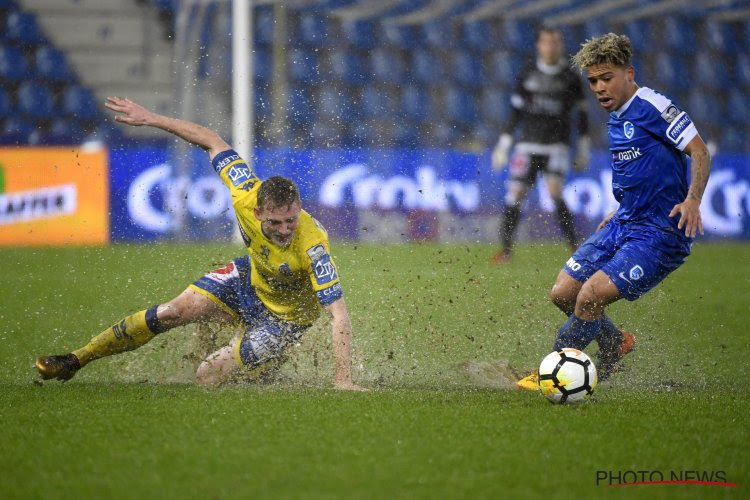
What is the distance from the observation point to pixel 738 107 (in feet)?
61.0

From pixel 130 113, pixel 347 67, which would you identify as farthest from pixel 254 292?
pixel 347 67

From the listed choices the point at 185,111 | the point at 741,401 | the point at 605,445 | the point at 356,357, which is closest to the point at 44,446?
the point at 605,445

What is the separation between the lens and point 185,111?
51.9 feet

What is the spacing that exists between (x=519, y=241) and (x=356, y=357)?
25.7 ft

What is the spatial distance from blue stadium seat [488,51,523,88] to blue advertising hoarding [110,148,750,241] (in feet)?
11.5

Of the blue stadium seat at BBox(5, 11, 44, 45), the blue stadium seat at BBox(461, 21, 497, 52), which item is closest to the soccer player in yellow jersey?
the blue stadium seat at BBox(5, 11, 44, 45)

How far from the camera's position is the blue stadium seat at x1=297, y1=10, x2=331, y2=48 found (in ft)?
Answer: 57.1

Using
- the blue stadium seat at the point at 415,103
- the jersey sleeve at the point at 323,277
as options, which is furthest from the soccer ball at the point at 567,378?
the blue stadium seat at the point at 415,103

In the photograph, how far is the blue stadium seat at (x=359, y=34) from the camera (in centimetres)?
1781

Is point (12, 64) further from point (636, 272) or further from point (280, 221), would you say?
point (636, 272)

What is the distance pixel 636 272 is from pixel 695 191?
0.55 metres

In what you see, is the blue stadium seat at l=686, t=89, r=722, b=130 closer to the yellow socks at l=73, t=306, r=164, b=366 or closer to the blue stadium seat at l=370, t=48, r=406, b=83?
the blue stadium seat at l=370, t=48, r=406, b=83

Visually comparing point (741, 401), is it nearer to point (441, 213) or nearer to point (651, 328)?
point (651, 328)

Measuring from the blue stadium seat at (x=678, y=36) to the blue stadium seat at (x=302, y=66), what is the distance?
20.5ft
